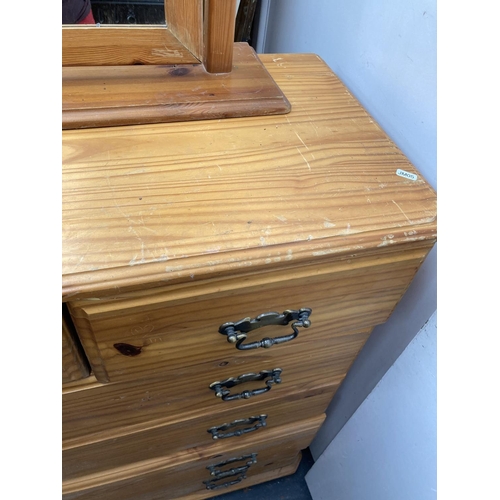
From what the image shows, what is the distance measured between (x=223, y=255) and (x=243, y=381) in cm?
Result: 26

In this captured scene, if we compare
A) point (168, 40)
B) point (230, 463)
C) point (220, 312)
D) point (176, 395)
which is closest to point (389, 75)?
point (168, 40)

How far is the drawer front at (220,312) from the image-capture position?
1.21ft

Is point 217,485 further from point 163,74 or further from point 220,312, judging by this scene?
point 163,74

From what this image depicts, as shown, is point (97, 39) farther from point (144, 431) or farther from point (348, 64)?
point (144, 431)

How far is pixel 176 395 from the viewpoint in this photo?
0.53m

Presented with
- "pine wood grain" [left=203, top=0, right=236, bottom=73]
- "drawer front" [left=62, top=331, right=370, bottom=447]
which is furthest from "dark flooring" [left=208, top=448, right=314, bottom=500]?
"pine wood grain" [left=203, top=0, right=236, bottom=73]

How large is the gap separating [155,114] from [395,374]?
1.57ft

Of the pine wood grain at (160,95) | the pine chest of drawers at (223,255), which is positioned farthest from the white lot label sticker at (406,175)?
the pine wood grain at (160,95)

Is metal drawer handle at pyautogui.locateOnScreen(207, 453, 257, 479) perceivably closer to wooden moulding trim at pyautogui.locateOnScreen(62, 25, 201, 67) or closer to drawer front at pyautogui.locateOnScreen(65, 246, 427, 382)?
drawer front at pyautogui.locateOnScreen(65, 246, 427, 382)

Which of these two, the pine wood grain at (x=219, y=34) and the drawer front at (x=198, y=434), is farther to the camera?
the drawer front at (x=198, y=434)

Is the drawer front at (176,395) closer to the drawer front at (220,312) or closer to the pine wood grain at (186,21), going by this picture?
the drawer front at (220,312)

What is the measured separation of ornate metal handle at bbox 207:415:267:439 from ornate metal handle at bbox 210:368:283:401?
12 centimetres

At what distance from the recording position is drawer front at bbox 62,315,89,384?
0.38m

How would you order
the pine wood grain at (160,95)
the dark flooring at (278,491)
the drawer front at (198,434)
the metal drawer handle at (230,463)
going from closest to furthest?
1. the pine wood grain at (160,95)
2. the drawer front at (198,434)
3. the metal drawer handle at (230,463)
4. the dark flooring at (278,491)
